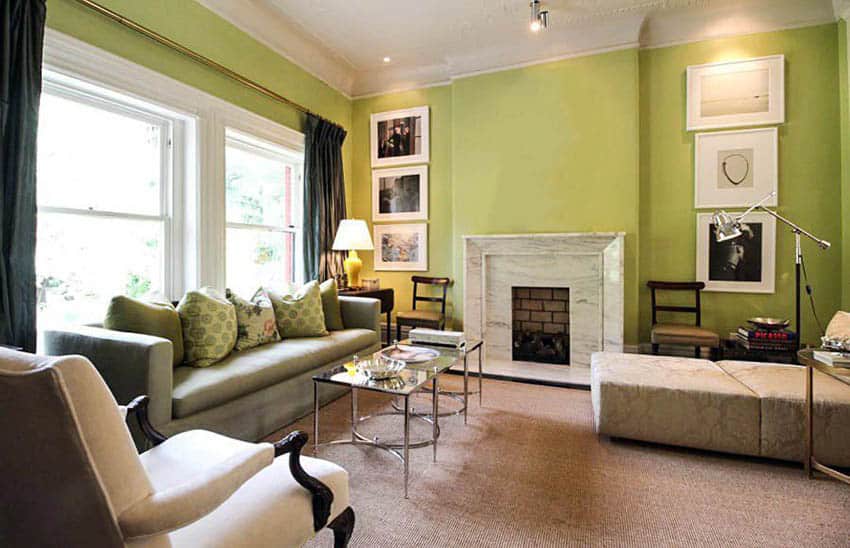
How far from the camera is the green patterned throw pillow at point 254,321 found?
2.81 meters

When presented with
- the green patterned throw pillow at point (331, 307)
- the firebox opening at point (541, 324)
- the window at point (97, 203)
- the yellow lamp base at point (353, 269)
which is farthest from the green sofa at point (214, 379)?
the firebox opening at point (541, 324)

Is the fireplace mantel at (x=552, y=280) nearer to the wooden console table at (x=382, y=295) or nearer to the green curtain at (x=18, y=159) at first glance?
the wooden console table at (x=382, y=295)

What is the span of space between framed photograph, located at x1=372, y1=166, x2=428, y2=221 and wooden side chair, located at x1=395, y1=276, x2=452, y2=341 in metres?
0.77

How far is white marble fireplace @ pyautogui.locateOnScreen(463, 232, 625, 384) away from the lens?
398 centimetres

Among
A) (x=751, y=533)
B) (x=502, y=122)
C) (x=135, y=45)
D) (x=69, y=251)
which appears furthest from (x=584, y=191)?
(x=69, y=251)

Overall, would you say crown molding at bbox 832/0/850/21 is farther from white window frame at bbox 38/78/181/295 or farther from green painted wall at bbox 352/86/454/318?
white window frame at bbox 38/78/181/295

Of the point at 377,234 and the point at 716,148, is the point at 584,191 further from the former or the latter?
the point at 377,234

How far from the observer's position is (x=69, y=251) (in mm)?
2619

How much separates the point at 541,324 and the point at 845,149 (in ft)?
9.80

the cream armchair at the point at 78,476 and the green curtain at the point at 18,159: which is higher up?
the green curtain at the point at 18,159

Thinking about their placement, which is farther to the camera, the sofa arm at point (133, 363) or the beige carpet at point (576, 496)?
the sofa arm at point (133, 363)

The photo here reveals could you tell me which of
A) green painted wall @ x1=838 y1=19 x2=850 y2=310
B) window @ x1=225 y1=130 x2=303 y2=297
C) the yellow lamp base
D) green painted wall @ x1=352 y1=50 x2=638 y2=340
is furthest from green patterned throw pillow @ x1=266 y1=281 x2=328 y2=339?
green painted wall @ x1=838 y1=19 x2=850 y2=310

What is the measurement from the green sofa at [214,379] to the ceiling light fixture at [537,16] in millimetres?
3196

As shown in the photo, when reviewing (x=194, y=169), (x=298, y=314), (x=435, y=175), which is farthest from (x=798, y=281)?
(x=194, y=169)
